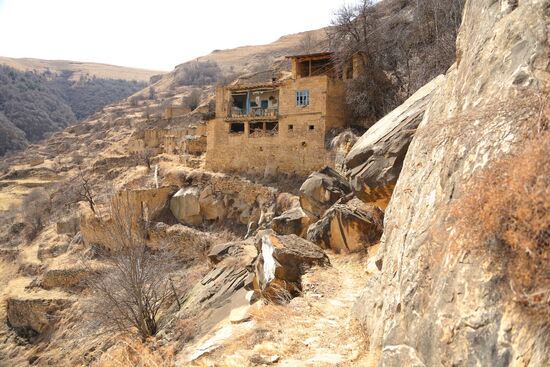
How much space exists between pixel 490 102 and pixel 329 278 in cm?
616

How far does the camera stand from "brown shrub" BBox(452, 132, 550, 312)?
8.65 ft

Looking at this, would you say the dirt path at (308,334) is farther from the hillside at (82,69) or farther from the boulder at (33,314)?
the hillside at (82,69)

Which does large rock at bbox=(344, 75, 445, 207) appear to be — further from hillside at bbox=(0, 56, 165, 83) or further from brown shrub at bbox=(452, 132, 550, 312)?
hillside at bbox=(0, 56, 165, 83)

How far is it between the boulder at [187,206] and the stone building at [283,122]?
2.21 metres

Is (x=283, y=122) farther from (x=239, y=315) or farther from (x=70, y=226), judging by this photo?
(x=70, y=226)

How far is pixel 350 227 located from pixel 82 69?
14048 cm

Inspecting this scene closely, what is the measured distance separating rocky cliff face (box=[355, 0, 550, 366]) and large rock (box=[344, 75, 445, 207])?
2.77 meters

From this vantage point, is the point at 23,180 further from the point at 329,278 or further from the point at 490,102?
the point at 490,102

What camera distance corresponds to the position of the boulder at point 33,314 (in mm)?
19359

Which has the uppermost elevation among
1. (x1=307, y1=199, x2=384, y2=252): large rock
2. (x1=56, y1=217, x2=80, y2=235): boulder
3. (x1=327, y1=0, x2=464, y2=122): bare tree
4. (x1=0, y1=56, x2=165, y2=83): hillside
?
(x1=0, y1=56, x2=165, y2=83): hillside

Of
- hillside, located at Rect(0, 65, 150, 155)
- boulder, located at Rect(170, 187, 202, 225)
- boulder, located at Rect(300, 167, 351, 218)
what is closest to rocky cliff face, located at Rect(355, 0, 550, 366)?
boulder, located at Rect(300, 167, 351, 218)

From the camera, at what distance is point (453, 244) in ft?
11.0

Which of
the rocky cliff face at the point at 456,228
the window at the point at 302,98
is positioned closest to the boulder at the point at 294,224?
the window at the point at 302,98

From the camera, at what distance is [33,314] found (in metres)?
19.6
